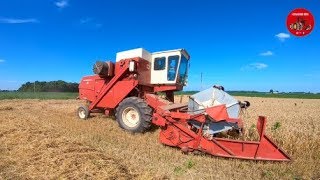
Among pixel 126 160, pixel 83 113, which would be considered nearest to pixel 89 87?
pixel 83 113

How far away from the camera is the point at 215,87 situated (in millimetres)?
8398

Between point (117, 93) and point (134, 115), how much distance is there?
159 cm

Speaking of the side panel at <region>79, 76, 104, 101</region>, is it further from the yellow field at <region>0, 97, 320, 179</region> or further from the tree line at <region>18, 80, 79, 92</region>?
the tree line at <region>18, 80, 79, 92</region>

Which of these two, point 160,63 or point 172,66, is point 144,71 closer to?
point 160,63

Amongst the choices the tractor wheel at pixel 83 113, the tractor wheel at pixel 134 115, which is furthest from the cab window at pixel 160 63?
the tractor wheel at pixel 83 113

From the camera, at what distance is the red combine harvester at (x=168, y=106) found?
7.23 meters

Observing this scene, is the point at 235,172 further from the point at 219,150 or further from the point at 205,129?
the point at 205,129

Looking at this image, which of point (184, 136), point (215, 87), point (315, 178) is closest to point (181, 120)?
point (184, 136)

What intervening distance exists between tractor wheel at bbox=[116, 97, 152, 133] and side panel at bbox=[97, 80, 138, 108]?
957mm

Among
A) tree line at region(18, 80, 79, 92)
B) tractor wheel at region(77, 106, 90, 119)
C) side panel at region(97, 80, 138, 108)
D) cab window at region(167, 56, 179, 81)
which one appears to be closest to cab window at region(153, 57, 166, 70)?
cab window at region(167, 56, 179, 81)

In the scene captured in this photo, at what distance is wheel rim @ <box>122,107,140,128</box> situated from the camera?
10.6 meters

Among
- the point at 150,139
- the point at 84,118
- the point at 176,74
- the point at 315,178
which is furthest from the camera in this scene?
the point at 84,118

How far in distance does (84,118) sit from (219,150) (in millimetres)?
7623

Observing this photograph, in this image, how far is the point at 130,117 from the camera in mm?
10766
